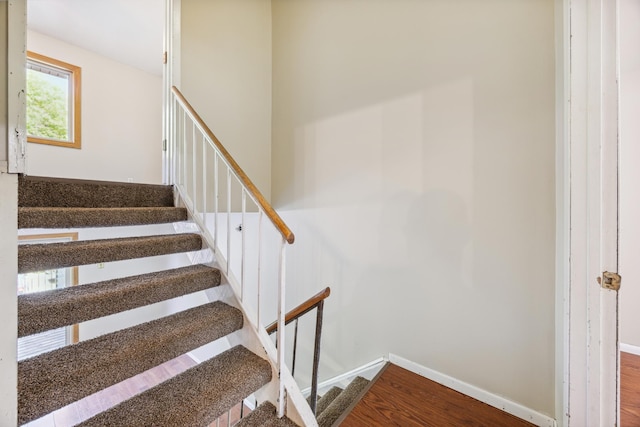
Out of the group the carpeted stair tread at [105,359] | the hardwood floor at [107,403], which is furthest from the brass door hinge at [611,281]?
the hardwood floor at [107,403]

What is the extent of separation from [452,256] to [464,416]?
839 mm

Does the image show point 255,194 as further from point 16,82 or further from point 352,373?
point 352,373

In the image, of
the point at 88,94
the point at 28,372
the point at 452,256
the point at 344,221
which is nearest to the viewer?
the point at 28,372

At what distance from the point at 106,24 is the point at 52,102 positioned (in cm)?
126

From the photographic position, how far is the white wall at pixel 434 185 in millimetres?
1330

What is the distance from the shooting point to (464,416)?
1355mm

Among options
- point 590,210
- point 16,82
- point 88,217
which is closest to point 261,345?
point 88,217

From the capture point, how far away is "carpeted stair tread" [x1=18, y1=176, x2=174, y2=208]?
1539 millimetres

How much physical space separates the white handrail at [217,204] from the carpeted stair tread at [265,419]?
1.5 inches

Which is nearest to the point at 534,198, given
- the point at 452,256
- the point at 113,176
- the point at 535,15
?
the point at 452,256

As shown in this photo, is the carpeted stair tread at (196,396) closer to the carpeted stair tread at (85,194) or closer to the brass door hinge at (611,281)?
the carpeted stair tread at (85,194)

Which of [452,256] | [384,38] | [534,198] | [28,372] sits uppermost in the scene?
[384,38]

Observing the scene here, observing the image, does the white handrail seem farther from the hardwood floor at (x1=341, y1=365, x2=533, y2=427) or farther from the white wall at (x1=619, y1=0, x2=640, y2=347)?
the white wall at (x1=619, y1=0, x2=640, y2=347)

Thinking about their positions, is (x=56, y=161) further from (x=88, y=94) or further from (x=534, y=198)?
(x=534, y=198)
